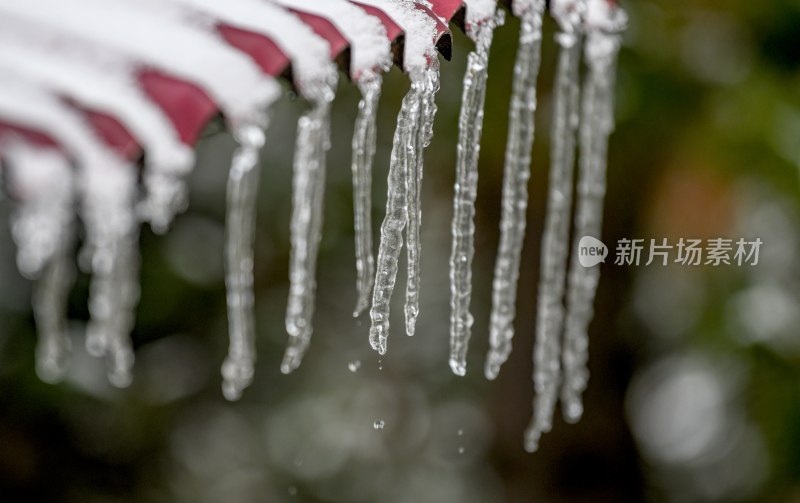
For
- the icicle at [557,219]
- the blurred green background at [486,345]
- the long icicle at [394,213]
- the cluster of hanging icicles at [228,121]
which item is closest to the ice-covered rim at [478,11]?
the cluster of hanging icicles at [228,121]

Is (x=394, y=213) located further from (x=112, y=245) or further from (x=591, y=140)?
(x=591, y=140)

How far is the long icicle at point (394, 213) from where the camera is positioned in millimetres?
1114

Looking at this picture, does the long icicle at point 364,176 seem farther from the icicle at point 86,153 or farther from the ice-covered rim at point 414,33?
the icicle at point 86,153

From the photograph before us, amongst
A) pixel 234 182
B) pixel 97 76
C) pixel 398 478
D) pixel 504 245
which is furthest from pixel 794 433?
pixel 97 76

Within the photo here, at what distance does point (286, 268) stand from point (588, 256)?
2.19 meters

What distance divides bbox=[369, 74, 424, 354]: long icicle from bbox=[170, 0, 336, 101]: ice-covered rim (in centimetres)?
26

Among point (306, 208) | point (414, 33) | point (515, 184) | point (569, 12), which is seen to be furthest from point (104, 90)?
point (515, 184)

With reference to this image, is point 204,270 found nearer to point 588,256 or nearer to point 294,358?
point 588,256

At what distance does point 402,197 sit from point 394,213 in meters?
0.02

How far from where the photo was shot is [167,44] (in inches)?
29.7

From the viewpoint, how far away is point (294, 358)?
117 centimetres

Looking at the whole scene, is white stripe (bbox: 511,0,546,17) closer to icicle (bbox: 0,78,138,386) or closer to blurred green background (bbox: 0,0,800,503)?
icicle (bbox: 0,78,138,386)

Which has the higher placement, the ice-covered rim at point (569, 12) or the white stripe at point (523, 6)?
the white stripe at point (523, 6)

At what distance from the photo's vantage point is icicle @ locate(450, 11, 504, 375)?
3.78 ft
